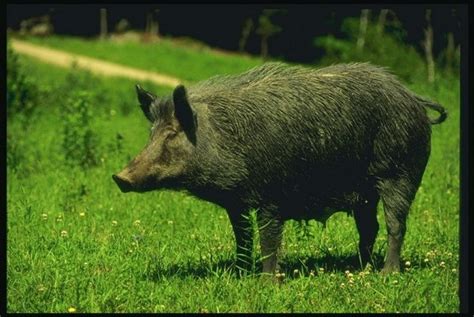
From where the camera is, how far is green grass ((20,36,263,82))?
30.0 m

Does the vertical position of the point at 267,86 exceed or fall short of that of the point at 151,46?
it exceeds it

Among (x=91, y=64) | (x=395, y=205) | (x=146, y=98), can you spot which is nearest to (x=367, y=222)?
(x=395, y=205)

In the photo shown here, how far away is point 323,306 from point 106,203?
3.94 meters

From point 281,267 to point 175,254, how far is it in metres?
0.86

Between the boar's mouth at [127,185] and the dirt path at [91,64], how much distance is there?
19928 mm

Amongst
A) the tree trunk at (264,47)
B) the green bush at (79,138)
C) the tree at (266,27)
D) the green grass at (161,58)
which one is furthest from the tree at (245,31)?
the green bush at (79,138)

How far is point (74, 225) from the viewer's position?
26.9 feet

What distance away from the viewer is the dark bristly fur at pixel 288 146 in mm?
6191

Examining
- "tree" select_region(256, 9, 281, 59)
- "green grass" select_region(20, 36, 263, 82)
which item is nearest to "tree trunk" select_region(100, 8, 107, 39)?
"green grass" select_region(20, 36, 263, 82)

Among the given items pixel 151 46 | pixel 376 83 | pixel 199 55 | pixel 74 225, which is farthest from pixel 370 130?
pixel 151 46

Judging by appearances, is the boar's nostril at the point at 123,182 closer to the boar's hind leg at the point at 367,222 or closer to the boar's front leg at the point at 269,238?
the boar's front leg at the point at 269,238

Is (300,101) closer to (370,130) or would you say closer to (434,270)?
(370,130)

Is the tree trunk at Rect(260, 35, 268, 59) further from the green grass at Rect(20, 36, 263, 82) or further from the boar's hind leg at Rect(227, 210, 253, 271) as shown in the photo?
the boar's hind leg at Rect(227, 210, 253, 271)

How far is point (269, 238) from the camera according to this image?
6297 millimetres
